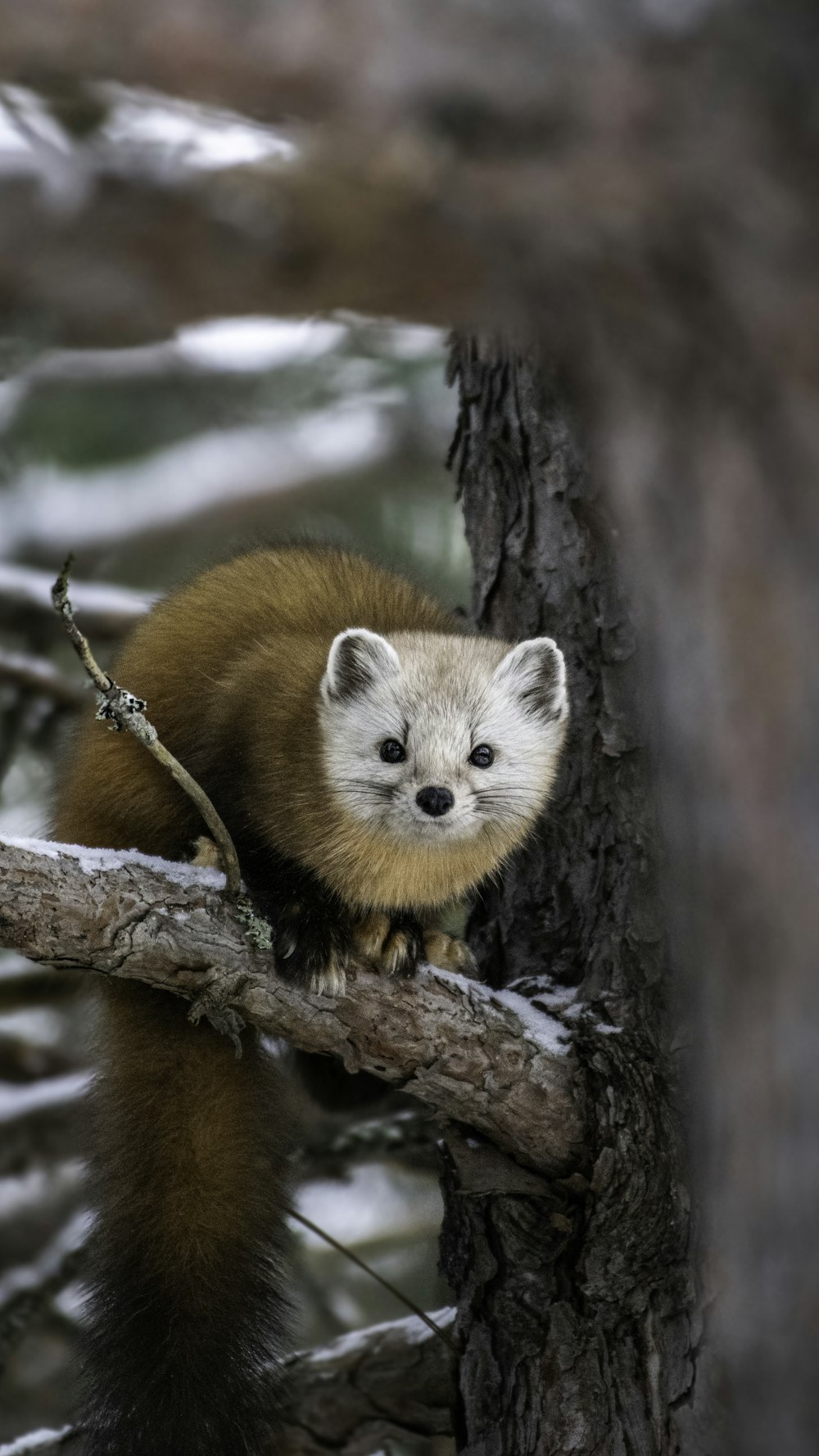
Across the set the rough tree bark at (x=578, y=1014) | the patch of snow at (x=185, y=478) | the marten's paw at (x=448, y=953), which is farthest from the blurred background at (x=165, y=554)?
the marten's paw at (x=448, y=953)

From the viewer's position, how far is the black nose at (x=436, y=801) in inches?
132

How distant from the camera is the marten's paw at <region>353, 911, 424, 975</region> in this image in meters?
3.33

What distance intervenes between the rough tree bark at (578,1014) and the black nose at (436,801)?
0.58 meters

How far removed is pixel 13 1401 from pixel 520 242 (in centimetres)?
568

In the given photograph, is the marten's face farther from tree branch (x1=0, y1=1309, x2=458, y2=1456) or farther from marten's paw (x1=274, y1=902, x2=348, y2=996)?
tree branch (x1=0, y1=1309, x2=458, y2=1456)

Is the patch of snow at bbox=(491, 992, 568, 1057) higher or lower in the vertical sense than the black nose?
lower

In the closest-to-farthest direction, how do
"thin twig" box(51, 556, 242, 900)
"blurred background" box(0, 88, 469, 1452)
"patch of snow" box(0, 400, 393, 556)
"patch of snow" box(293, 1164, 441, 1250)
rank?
"thin twig" box(51, 556, 242, 900) → "blurred background" box(0, 88, 469, 1452) → "patch of snow" box(0, 400, 393, 556) → "patch of snow" box(293, 1164, 441, 1250)

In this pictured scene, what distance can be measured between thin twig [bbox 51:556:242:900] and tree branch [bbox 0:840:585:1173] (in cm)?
19

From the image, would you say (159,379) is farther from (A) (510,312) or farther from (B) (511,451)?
(A) (510,312)

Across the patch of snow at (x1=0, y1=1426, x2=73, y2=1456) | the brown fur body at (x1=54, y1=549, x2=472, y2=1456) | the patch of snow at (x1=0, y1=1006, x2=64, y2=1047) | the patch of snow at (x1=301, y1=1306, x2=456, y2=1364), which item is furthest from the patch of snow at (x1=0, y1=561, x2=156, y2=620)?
the patch of snow at (x1=0, y1=1426, x2=73, y2=1456)

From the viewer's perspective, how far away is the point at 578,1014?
11.3ft

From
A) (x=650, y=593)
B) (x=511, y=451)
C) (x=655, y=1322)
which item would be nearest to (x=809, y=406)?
(x=650, y=593)

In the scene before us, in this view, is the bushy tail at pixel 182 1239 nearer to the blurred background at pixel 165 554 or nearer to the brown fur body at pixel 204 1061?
the brown fur body at pixel 204 1061

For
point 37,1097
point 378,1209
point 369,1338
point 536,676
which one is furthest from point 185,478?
point 369,1338
